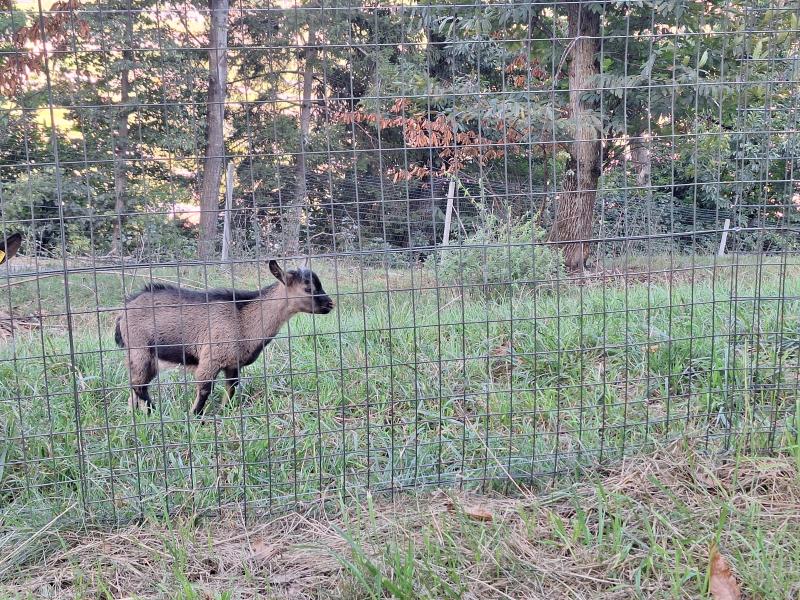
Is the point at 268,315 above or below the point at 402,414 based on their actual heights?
above

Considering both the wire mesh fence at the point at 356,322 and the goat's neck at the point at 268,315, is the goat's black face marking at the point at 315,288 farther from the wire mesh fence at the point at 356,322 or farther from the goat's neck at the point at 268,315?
the goat's neck at the point at 268,315

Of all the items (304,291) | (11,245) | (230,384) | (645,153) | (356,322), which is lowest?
(230,384)

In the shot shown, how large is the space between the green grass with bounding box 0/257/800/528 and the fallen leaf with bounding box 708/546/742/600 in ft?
3.51

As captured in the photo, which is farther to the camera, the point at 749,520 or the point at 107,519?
the point at 107,519

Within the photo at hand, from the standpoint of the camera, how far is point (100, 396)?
5.15 metres

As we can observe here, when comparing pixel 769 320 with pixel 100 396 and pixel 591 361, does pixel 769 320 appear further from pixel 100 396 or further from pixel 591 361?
pixel 100 396

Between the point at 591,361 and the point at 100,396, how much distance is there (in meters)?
3.47

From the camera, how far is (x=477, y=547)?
10.4 ft

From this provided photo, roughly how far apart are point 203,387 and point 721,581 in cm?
366

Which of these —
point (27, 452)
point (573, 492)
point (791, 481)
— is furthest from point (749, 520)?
point (27, 452)

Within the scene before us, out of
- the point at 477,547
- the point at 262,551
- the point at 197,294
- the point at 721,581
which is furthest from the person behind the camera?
the point at 197,294

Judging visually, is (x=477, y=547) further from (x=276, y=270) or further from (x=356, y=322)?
(x=356, y=322)

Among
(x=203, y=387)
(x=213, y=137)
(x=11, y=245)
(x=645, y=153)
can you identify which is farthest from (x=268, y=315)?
(x=645, y=153)

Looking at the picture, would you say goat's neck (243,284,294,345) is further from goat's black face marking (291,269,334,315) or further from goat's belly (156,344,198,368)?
goat's belly (156,344,198,368)
